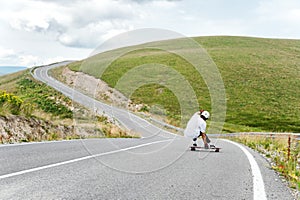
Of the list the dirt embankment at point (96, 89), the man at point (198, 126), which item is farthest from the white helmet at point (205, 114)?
the dirt embankment at point (96, 89)

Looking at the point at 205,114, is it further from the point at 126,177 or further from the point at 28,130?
the point at 28,130

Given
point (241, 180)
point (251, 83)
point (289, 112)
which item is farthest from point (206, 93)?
point (241, 180)

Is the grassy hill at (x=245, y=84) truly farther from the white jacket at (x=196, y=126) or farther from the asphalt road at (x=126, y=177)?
the asphalt road at (x=126, y=177)

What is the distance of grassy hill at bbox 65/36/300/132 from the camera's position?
151 ft

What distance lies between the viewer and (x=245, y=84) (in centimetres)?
6197

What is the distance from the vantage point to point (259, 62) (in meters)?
73.8

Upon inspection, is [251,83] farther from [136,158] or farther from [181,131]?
[136,158]

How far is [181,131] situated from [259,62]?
4215 centimetres

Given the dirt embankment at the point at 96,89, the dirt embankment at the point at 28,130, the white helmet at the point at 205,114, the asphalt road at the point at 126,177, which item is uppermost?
the white helmet at the point at 205,114

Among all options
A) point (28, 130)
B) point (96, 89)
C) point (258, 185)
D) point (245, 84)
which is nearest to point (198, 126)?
point (258, 185)

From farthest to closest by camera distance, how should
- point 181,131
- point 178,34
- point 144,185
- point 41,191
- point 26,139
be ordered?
point 181,131 → point 26,139 → point 178,34 → point 144,185 → point 41,191

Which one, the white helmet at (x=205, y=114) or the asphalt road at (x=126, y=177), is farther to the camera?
the white helmet at (x=205, y=114)

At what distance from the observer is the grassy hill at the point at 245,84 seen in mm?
46125

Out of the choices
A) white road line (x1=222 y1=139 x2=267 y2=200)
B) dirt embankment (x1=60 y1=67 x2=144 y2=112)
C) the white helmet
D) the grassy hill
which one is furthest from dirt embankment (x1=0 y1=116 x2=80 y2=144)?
dirt embankment (x1=60 y1=67 x2=144 y2=112)
